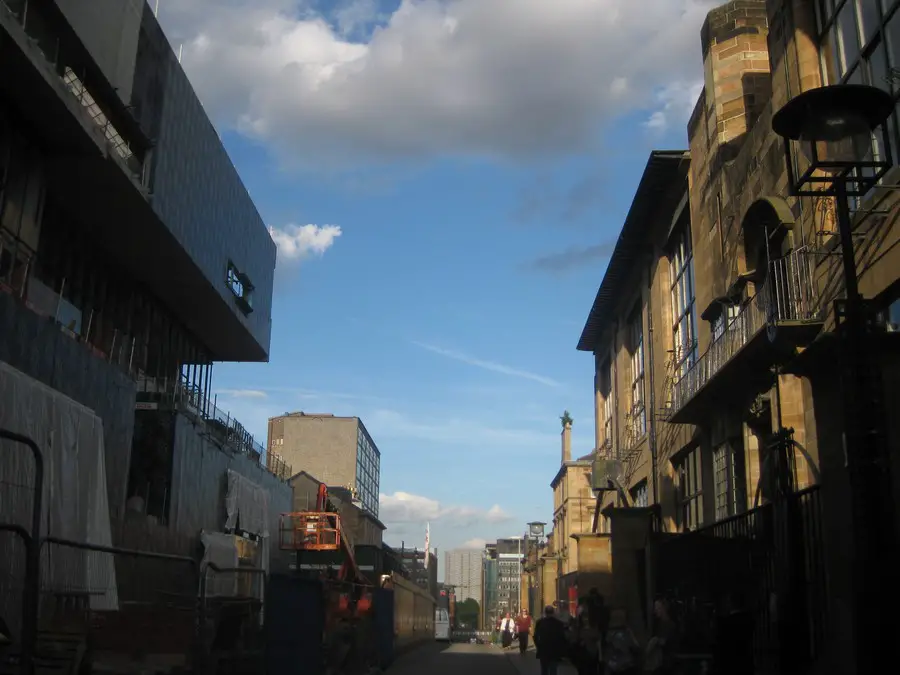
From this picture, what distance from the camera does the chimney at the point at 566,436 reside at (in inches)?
2274

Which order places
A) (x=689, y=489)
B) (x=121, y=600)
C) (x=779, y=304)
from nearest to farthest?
1. (x=121, y=600)
2. (x=779, y=304)
3. (x=689, y=489)

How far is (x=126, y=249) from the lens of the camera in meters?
25.8

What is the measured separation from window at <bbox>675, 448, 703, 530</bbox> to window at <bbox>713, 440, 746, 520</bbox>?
3.85ft

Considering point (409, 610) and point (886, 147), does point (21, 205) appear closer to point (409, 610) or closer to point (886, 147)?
point (886, 147)

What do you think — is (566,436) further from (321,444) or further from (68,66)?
(68,66)

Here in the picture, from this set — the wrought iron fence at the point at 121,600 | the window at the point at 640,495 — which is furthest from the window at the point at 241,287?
the wrought iron fence at the point at 121,600

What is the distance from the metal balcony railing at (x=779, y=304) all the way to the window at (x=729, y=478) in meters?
2.10

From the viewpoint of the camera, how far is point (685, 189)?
2105 centimetres

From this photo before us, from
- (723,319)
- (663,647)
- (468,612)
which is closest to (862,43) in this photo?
(723,319)

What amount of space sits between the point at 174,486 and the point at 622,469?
13264 mm

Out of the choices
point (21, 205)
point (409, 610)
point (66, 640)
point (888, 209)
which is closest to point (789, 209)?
point (888, 209)

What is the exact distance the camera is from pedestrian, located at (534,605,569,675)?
52.1 ft

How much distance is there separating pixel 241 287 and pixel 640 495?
16.2 metres

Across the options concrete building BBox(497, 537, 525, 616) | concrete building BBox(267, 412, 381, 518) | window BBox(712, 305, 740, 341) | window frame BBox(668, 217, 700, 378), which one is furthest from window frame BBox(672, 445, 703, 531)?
concrete building BBox(497, 537, 525, 616)
